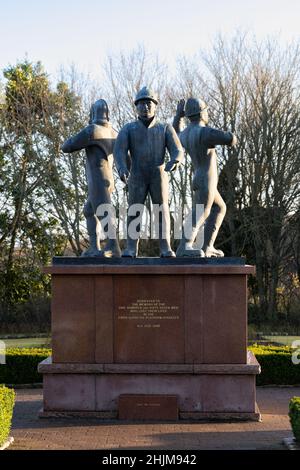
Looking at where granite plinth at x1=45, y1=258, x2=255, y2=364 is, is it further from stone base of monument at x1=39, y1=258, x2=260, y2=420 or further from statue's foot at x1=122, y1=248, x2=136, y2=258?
statue's foot at x1=122, y1=248, x2=136, y2=258

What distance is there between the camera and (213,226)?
400 inches

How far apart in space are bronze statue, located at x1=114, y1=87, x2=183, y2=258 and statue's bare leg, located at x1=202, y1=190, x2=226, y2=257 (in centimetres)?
59

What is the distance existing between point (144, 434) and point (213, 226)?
319 cm

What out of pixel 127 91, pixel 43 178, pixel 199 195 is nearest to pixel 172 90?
pixel 127 91

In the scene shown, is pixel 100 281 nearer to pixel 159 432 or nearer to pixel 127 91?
pixel 159 432

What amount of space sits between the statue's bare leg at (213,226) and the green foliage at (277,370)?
3.50 meters

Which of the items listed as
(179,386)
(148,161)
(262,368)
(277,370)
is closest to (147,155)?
(148,161)

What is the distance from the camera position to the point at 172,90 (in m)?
24.8

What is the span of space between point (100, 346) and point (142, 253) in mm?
16071

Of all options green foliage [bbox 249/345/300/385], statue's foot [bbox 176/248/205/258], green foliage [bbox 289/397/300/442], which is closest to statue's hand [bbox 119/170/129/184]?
statue's foot [bbox 176/248/205/258]

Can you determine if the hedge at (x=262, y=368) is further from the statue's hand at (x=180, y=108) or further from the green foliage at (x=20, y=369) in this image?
the statue's hand at (x=180, y=108)

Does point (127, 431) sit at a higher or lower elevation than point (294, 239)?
lower

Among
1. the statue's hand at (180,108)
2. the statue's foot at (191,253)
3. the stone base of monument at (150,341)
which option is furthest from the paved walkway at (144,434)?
the statue's hand at (180,108)

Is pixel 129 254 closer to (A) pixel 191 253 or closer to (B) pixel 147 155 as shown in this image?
(A) pixel 191 253
